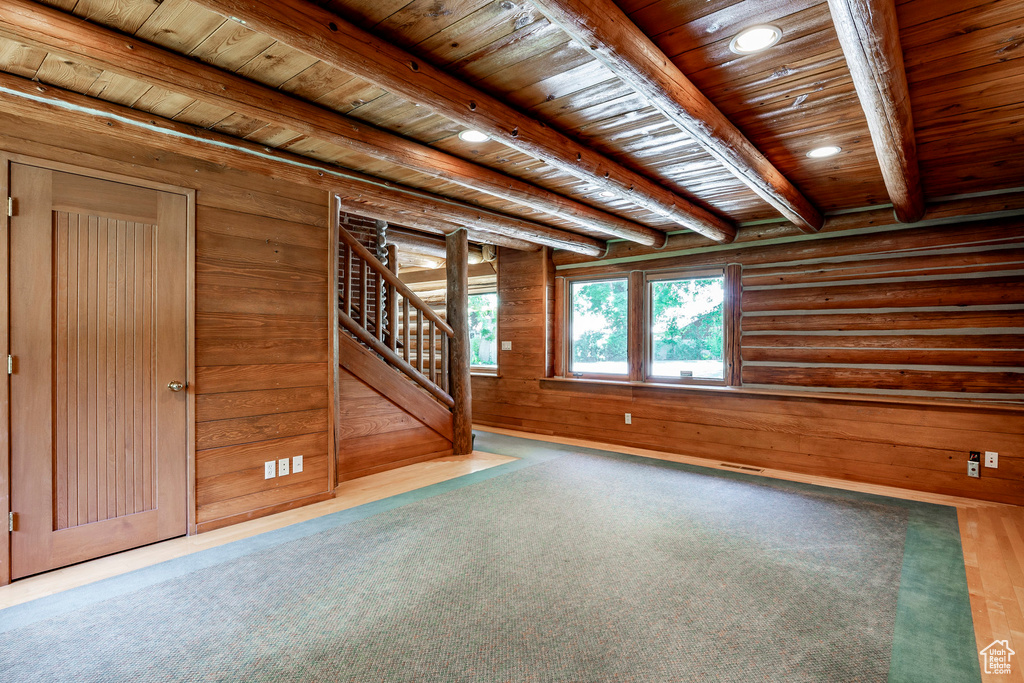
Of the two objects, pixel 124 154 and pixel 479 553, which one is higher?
pixel 124 154

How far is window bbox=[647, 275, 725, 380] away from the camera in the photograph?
210 inches

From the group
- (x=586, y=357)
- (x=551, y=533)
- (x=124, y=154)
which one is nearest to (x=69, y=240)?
(x=124, y=154)

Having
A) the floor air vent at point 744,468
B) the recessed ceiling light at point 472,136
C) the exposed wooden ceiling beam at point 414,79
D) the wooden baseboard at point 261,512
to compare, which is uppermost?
the recessed ceiling light at point 472,136

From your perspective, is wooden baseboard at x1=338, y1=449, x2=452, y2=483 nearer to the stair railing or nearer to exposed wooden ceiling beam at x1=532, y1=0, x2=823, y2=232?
the stair railing

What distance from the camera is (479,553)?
2768 mm

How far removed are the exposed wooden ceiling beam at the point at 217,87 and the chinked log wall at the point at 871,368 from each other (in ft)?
9.77

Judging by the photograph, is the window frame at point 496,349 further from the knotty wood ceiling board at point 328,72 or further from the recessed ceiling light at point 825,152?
the recessed ceiling light at point 825,152

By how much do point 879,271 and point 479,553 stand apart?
418 centimetres

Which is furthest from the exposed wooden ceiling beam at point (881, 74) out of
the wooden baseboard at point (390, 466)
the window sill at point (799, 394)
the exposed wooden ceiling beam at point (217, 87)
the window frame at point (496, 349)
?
the window frame at point (496, 349)

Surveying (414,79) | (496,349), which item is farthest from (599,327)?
(414,79)

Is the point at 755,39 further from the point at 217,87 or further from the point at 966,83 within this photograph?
the point at 217,87

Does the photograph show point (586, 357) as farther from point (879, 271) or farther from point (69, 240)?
point (69, 240)

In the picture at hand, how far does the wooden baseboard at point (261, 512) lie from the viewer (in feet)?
10.2

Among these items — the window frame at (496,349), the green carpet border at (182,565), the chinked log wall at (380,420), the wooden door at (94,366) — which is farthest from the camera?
the window frame at (496,349)
